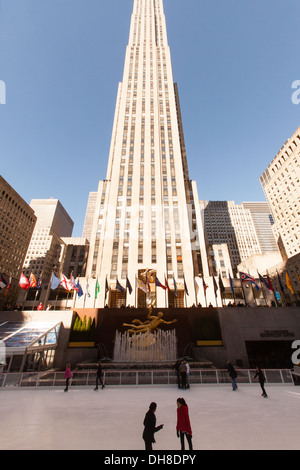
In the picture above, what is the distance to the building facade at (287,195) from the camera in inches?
3450

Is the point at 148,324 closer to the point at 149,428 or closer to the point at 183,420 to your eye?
the point at 183,420

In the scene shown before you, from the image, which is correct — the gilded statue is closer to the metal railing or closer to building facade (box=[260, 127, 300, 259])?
the metal railing

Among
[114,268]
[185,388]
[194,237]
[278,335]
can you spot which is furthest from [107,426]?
[194,237]

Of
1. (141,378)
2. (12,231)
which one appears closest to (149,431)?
(141,378)

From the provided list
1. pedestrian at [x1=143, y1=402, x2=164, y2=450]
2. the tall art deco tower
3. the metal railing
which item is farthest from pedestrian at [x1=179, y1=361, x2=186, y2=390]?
the tall art deco tower

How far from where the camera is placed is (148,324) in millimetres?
27047

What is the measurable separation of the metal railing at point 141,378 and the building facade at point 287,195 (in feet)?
276

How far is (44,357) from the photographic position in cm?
2372

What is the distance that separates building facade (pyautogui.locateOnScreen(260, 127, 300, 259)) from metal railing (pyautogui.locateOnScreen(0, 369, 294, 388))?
276ft

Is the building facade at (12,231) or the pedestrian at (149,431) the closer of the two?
the pedestrian at (149,431)

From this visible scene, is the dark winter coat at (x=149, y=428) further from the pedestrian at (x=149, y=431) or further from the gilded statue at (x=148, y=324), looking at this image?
the gilded statue at (x=148, y=324)

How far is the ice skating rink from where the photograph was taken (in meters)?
7.13

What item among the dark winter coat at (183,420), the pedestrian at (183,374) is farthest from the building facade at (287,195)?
the dark winter coat at (183,420)

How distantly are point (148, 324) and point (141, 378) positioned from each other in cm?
1173
